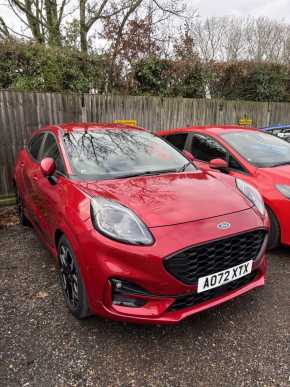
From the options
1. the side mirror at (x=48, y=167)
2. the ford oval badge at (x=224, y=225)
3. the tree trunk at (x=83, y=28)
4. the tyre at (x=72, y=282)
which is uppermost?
the tree trunk at (x=83, y=28)

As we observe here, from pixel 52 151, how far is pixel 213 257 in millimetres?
1997

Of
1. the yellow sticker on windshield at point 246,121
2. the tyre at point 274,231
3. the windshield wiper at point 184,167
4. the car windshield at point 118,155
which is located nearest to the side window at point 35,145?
the car windshield at point 118,155

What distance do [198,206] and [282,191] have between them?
4.86 ft

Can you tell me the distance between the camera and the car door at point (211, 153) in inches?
140

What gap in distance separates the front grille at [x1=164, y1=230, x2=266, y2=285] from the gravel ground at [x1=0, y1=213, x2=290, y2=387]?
0.55 meters

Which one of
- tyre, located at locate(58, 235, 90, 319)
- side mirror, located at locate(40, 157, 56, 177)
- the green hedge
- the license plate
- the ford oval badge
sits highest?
the green hedge

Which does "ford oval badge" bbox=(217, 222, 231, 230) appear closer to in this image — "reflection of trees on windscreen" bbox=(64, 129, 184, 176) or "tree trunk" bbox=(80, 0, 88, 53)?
"reflection of trees on windscreen" bbox=(64, 129, 184, 176)

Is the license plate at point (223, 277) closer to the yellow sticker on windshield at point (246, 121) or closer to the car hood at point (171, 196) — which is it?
the car hood at point (171, 196)

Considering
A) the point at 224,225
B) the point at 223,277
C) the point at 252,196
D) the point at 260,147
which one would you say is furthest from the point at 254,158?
the point at 223,277

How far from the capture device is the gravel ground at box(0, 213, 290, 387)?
1778mm

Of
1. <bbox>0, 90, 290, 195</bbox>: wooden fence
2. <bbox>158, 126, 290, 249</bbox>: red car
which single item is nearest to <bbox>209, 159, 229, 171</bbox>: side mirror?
<bbox>158, 126, 290, 249</bbox>: red car

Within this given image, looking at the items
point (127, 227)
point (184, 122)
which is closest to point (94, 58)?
point (184, 122)

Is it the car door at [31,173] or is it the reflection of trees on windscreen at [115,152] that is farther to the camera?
the car door at [31,173]

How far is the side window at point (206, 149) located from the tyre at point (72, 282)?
2.40 m
